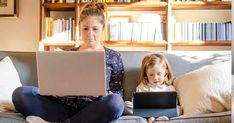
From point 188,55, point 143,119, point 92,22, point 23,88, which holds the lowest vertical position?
point 143,119

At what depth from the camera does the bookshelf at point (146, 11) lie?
2.98m

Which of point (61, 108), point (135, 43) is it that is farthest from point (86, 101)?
point (135, 43)

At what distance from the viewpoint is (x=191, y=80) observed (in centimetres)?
185

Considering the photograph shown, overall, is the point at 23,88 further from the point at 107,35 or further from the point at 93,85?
the point at 107,35

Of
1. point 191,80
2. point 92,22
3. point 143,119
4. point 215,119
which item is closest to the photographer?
point 215,119

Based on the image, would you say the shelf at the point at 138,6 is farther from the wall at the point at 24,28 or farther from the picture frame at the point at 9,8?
the picture frame at the point at 9,8

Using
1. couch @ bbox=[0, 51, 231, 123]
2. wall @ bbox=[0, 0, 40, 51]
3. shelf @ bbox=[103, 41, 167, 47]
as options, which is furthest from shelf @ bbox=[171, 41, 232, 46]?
wall @ bbox=[0, 0, 40, 51]

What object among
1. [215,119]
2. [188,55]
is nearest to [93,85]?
[215,119]

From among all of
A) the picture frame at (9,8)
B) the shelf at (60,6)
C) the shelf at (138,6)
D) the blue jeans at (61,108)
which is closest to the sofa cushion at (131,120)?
the blue jeans at (61,108)

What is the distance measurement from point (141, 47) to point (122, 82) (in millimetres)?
1151

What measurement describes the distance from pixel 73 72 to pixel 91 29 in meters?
0.55

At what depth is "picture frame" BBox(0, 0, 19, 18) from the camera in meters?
3.25

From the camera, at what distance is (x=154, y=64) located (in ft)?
6.42

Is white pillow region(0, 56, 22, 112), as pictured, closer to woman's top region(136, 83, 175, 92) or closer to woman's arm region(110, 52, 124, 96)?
woman's arm region(110, 52, 124, 96)
